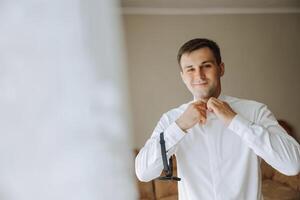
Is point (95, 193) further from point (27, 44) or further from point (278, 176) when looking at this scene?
point (278, 176)

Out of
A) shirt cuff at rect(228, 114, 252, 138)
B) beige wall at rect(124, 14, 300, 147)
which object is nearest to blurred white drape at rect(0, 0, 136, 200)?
beige wall at rect(124, 14, 300, 147)

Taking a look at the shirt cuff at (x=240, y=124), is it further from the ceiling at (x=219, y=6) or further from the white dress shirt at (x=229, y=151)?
the ceiling at (x=219, y=6)

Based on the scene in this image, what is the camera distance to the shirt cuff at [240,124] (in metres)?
0.47

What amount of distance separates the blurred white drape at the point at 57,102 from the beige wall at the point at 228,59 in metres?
0.18

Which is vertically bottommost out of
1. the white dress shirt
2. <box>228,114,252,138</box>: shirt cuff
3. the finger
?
the white dress shirt

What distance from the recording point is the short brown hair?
1.62 ft

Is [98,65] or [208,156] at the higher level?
[98,65]

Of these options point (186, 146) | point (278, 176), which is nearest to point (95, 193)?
point (186, 146)

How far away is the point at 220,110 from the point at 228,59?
12 cm

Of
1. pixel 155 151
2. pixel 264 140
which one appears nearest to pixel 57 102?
pixel 155 151

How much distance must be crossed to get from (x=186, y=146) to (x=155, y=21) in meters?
0.25

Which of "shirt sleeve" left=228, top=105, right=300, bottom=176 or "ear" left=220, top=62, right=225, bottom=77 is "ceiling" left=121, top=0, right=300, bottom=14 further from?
"shirt sleeve" left=228, top=105, right=300, bottom=176

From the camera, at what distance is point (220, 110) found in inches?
18.6

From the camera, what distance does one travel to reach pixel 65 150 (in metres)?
0.23
